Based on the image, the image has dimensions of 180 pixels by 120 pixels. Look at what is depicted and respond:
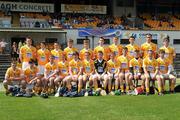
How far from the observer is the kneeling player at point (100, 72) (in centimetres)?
1381

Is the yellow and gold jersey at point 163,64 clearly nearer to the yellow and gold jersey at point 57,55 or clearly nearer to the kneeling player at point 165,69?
the kneeling player at point 165,69

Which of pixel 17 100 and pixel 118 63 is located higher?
pixel 118 63

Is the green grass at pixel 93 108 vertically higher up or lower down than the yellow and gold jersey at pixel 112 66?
lower down

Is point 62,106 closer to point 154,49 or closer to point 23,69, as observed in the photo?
point 23,69

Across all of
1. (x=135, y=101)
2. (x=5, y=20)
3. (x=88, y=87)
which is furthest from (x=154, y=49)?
(x=5, y=20)

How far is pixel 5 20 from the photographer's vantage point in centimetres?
3572

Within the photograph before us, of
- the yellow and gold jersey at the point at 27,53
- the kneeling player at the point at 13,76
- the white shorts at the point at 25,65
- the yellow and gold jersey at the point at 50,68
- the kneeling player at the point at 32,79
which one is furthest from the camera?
the yellow and gold jersey at the point at 27,53

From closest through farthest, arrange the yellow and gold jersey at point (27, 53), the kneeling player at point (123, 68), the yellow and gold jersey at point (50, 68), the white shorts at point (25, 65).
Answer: the kneeling player at point (123, 68) < the yellow and gold jersey at point (50, 68) < the white shorts at point (25, 65) < the yellow and gold jersey at point (27, 53)

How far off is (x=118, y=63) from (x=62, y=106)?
399cm

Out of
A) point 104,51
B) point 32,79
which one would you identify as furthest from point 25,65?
point 104,51

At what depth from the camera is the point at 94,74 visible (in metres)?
14.0

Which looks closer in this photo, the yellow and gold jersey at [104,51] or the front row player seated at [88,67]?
the front row player seated at [88,67]

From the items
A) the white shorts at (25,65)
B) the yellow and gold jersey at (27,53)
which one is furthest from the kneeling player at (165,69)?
the white shorts at (25,65)

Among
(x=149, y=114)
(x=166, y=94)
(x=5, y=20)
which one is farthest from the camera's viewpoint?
(x=5, y=20)
